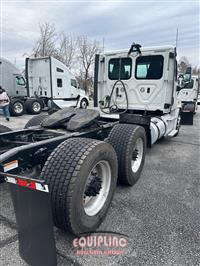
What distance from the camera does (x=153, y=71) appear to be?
4945 millimetres

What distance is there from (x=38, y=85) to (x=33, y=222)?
12.7 m

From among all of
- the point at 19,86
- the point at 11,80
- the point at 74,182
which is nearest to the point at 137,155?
the point at 74,182

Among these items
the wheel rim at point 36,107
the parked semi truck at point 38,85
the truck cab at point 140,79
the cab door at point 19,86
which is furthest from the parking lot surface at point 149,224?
the cab door at point 19,86

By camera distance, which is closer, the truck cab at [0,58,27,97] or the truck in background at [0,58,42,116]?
the truck in background at [0,58,42,116]

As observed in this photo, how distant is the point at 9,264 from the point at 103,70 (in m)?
4.81

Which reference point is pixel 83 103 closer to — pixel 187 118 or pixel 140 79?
pixel 187 118

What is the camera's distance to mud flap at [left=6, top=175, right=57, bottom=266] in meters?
1.52

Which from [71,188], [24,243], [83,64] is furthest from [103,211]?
[83,64]

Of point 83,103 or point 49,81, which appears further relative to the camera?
point 83,103

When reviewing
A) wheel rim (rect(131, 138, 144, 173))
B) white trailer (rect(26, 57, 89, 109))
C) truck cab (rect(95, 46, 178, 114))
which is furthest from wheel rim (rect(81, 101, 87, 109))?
wheel rim (rect(131, 138, 144, 173))

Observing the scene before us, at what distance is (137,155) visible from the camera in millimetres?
3621

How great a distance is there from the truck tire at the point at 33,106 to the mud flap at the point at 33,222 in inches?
462

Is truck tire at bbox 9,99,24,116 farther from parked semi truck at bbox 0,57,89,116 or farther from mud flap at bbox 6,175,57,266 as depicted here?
mud flap at bbox 6,175,57,266

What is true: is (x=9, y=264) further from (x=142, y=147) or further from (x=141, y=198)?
(x=142, y=147)
